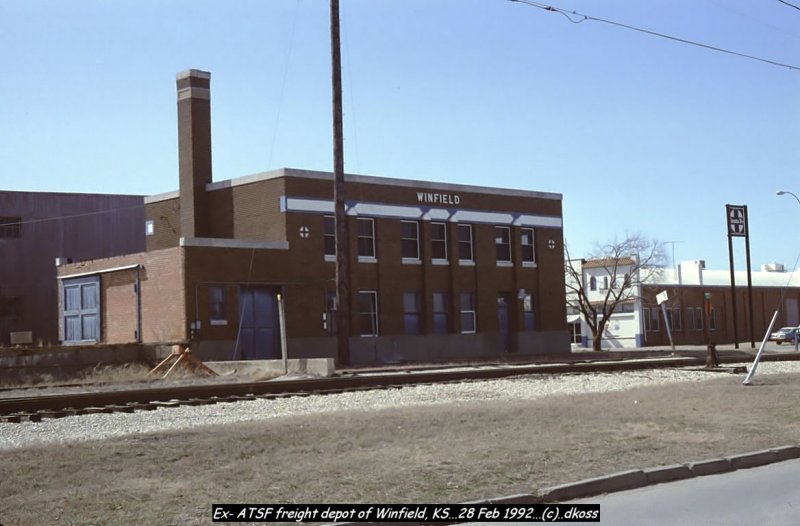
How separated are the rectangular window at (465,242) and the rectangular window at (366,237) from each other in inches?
203

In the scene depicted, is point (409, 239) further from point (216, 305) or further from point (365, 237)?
point (216, 305)

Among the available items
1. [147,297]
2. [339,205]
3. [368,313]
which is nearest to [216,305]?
[147,297]

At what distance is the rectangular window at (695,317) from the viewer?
68.9m

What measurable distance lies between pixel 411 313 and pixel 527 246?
822 centimetres

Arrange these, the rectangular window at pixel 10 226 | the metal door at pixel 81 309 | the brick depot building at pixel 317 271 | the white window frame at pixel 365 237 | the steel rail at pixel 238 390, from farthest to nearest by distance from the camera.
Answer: the rectangular window at pixel 10 226, the white window frame at pixel 365 237, the metal door at pixel 81 309, the brick depot building at pixel 317 271, the steel rail at pixel 238 390

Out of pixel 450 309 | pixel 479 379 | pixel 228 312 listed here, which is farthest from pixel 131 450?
pixel 450 309

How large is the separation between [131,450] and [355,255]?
28.4 metres

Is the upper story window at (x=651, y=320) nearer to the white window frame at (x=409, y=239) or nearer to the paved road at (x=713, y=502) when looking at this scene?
the white window frame at (x=409, y=239)

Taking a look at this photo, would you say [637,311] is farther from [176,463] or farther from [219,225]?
[176,463]

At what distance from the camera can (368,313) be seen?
1587 inches

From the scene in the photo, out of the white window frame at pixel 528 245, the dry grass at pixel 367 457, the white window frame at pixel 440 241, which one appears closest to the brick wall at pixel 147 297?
the white window frame at pixel 440 241

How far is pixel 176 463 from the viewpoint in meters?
10.4
